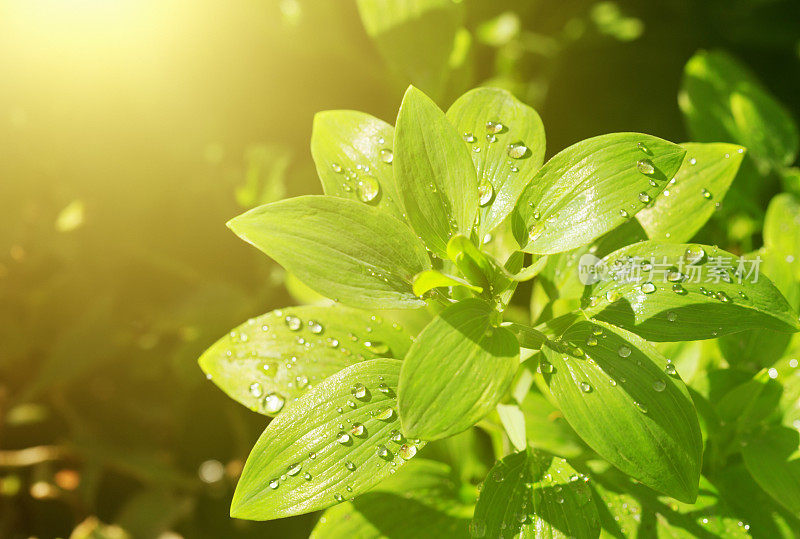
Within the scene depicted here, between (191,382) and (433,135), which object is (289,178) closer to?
(191,382)

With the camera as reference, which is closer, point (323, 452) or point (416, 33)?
point (323, 452)

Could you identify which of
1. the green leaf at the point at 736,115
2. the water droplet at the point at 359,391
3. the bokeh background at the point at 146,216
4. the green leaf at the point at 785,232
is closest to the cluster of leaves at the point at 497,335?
the water droplet at the point at 359,391

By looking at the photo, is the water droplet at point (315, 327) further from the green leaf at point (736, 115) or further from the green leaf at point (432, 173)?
the green leaf at point (736, 115)

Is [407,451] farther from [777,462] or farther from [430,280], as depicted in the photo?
[777,462]

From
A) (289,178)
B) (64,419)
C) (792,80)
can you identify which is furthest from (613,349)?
(792,80)

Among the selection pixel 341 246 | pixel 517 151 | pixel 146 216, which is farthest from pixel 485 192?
pixel 146 216

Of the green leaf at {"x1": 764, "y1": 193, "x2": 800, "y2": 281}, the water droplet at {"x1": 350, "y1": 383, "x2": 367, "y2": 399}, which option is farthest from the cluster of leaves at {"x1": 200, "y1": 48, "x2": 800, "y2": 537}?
the green leaf at {"x1": 764, "y1": 193, "x2": 800, "y2": 281}

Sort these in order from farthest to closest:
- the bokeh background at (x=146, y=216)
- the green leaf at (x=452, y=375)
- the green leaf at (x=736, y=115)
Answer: the bokeh background at (x=146, y=216) < the green leaf at (x=736, y=115) < the green leaf at (x=452, y=375)
